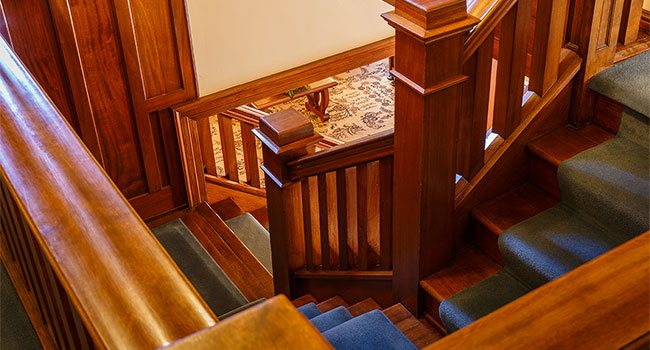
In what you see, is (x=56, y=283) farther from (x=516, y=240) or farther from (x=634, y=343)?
(x=516, y=240)

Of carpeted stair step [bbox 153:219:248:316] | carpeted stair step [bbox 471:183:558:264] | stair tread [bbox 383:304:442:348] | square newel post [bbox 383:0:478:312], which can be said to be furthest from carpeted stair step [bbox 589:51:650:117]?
carpeted stair step [bbox 153:219:248:316]

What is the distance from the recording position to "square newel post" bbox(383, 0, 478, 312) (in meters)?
1.97

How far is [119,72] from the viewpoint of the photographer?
409cm

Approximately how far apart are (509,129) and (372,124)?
17.2 feet

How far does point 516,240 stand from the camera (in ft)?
7.41

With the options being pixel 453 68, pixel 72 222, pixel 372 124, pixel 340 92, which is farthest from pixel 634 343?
pixel 340 92

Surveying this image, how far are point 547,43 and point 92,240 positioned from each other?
165 centimetres

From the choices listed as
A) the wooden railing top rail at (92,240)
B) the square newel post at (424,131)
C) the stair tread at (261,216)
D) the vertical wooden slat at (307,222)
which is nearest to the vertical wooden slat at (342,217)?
the vertical wooden slat at (307,222)

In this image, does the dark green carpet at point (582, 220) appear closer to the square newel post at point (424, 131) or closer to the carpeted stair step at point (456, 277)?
the carpeted stair step at point (456, 277)

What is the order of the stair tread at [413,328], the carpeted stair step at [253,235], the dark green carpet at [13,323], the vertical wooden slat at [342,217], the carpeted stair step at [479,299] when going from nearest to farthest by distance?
the dark green carpet at [13,323]
the carpeted stair step at [479,299]
the stair tread at [413,328]
the vertical wooden slat at [342,217]
the carpeted stair step at [253,235]

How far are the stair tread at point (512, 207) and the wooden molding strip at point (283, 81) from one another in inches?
92.6

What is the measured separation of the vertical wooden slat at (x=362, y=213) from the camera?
2.64 metres

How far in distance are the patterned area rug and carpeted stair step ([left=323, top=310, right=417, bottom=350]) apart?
4.75 meters

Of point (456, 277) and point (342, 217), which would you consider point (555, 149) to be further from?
point (342, 217)
